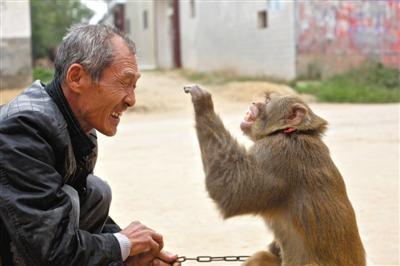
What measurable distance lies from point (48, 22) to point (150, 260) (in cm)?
3223

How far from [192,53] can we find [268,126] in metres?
27.3

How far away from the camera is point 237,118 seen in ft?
51.5

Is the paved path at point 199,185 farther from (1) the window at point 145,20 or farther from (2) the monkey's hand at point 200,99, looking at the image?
(1) the window at point 145,20

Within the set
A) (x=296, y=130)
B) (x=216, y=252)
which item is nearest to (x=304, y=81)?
(x=216, y=252)

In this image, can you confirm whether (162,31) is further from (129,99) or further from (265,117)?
(129,99)

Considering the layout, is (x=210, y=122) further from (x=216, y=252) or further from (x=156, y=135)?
(x=156, y=135)

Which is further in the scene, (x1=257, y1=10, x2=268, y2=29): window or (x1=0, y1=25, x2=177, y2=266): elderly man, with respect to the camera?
(x1=257, y1=10, x2=268, y2=29): window

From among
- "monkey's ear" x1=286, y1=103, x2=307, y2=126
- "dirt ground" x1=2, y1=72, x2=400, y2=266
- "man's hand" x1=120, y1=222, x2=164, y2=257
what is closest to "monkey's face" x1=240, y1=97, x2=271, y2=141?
"monkey's ear" x1=286, y1=103, x2=307, y2=126

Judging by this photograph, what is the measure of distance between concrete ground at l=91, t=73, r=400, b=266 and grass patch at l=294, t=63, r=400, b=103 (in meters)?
2.94

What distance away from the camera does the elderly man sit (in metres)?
2.56

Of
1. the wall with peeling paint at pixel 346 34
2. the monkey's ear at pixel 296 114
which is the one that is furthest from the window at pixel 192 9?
the monkey's ear at pixel 296 114

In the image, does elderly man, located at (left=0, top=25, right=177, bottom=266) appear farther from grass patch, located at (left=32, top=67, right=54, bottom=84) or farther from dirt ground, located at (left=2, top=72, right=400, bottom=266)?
dirt ground, located at (left=2, top=72, right=400, bottom=266)

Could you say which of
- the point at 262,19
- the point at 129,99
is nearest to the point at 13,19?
the point at 129,99

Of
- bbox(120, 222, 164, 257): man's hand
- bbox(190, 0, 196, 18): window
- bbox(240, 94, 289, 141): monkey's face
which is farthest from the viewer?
bbox(190, 0, 196, 18): window
